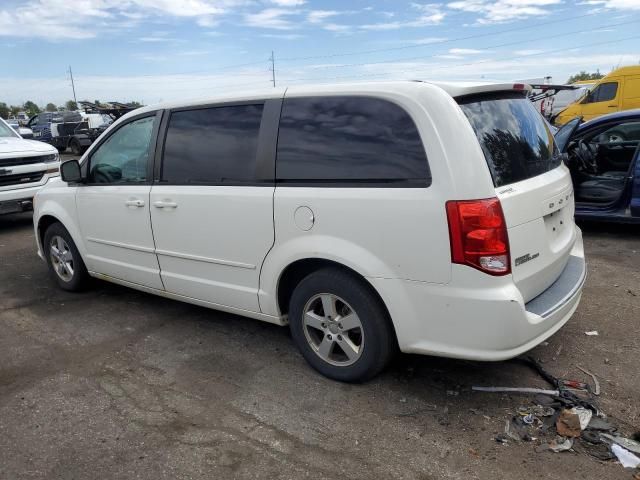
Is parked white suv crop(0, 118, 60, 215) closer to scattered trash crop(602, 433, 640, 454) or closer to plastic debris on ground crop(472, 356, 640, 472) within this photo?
plastic debris on ground crop(472, 356, 640, 472)

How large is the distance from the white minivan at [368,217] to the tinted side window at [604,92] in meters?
14.9

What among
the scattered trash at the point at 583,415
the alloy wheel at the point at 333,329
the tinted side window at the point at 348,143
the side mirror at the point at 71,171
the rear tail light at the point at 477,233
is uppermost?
the tinted side window at the point at 348,143

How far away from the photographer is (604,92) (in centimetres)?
1652

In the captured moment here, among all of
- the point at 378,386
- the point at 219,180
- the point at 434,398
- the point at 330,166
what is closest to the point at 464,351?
the point at 434,398

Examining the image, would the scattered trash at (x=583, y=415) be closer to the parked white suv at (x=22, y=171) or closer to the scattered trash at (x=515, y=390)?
the scattered trash at (x=515, y=390)

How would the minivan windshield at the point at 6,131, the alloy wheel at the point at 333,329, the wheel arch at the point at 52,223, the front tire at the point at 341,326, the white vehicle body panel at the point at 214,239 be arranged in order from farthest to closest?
the minivan windshield at the point at 6,131
the wheel arch at the point at 52,223
the white vehicle body panel at the point at 214,239
the alloy wheel at the point at 333,329
the front tire at the point at 341,326

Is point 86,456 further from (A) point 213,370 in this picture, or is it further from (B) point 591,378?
(B) point 591,378

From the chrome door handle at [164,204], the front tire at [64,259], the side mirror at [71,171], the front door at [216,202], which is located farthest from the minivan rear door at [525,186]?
the front tire at [64,259]

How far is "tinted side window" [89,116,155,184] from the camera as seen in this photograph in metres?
4.26

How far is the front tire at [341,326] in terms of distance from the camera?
122 inches

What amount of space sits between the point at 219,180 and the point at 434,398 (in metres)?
1.97

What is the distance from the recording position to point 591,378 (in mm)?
3328

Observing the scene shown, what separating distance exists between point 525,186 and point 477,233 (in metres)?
0.52

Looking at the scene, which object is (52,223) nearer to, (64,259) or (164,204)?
(64,259)
